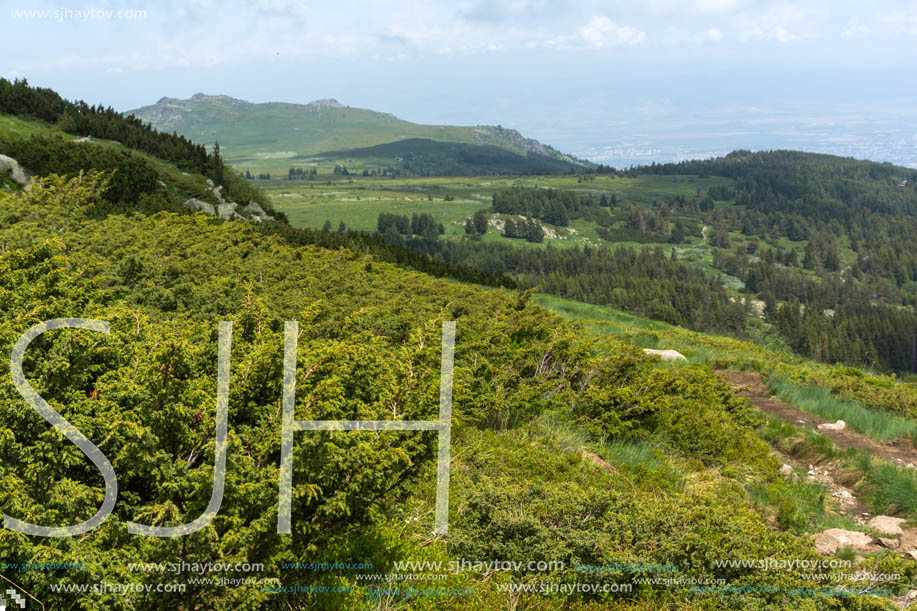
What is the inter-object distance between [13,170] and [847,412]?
25.3 meters

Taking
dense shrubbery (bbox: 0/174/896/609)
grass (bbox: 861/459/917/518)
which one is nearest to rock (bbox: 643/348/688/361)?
dense shrubbery (bbox: 0/174/896/609)

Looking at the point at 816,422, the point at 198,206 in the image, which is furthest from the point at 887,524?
the point at 198,206

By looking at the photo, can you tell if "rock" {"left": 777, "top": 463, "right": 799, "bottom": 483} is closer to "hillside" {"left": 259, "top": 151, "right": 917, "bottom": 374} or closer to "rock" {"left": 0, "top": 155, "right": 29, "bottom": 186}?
"rock" {"left": 0, "top": 155, "right": 29, "bottom": 186}

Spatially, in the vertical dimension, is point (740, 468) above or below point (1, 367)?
below

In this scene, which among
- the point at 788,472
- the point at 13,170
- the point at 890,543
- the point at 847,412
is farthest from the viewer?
the point at 13,170

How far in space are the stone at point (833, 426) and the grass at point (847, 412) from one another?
125 mm

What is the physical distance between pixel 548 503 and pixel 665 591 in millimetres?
1217

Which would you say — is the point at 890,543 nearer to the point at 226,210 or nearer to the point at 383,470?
the point at 383,470

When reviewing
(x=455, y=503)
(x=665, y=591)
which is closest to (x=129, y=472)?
(x=455, y=503)

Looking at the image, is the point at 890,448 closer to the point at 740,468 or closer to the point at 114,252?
the point at 740,468

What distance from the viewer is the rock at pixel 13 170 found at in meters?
18.6

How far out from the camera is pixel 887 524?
736cm

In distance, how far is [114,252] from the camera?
33.6 feet

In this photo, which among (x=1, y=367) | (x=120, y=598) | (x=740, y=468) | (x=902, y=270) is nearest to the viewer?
(x=120, y=598)
